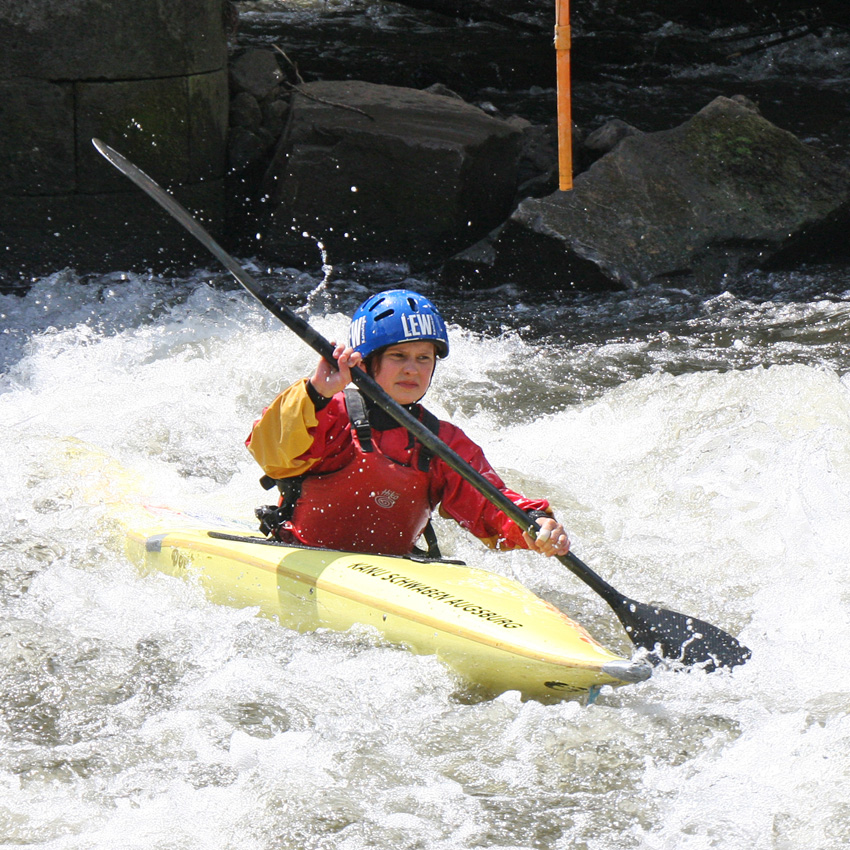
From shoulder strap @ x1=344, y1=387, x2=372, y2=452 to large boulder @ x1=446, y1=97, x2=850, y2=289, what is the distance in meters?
3.85

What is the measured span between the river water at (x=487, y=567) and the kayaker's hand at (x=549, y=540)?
1.43 ft

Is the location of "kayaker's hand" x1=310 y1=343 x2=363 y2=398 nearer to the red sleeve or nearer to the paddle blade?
the red sleeve

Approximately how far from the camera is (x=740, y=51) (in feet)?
40.3

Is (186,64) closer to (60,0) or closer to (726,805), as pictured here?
(60,0)

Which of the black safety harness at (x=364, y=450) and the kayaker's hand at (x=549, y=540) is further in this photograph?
the black safety harness at (x=364, y=450)

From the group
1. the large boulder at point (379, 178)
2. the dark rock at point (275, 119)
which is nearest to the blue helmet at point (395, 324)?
the large boulder at point (379, 178)

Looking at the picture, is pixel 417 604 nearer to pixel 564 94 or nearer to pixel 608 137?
pixel 564 94

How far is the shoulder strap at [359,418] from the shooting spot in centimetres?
341

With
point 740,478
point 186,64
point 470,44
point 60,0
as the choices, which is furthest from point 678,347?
point 470,44

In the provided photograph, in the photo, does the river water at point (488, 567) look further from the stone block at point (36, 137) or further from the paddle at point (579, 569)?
the stone block at point (36, 137)

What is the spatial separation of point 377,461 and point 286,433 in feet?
1.02

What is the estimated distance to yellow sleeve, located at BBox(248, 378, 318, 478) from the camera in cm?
326

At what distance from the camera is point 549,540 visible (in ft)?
10.8

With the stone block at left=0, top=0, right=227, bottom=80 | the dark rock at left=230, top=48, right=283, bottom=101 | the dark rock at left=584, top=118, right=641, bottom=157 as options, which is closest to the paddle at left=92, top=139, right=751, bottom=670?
the stone block at left=0, top=0, right=227, bottom=80
